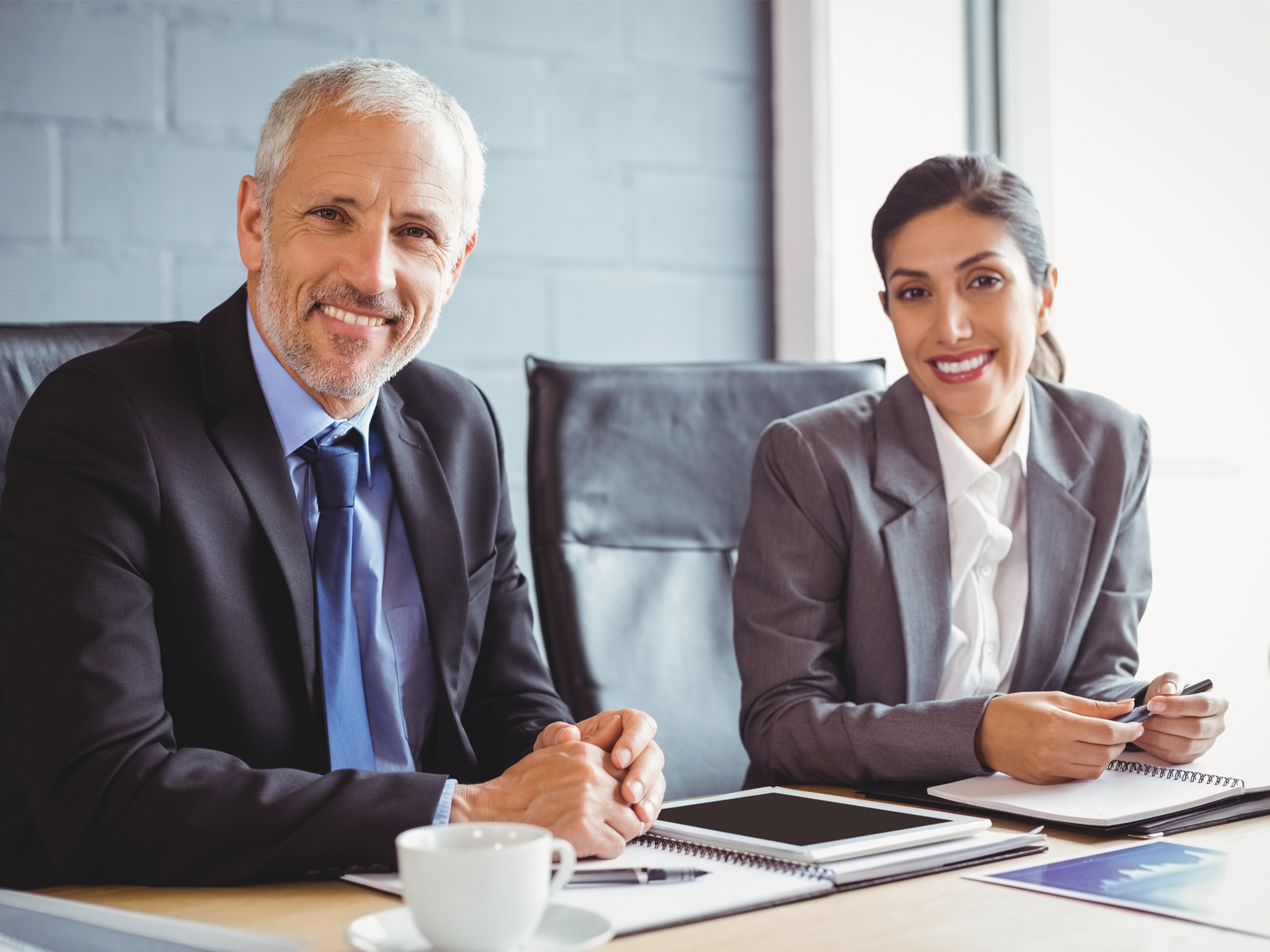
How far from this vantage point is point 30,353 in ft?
4.00

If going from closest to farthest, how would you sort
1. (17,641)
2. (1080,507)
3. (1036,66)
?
(17,641), (1080,507), (1036,66)

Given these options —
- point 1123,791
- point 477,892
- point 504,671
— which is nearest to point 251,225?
point 504,671

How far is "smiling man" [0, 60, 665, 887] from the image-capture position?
92 cm

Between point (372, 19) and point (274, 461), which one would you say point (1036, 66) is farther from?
point (274, 461)

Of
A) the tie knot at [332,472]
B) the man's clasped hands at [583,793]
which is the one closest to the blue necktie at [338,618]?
the tie knot at [332,472]

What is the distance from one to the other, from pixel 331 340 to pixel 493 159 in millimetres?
1013

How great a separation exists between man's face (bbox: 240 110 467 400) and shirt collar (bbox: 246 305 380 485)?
0.04ft

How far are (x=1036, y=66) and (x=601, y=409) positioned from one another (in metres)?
1.26

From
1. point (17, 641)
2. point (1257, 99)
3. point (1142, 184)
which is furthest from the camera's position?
point (1142, 184)

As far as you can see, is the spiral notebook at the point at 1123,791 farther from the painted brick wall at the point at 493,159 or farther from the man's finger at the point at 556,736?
the painted brick wall at the point at 493,159

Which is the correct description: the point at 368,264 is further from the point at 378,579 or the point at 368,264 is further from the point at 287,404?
the point at 378,579

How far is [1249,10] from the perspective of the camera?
1.94 m

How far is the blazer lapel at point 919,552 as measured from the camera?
142 centimetres

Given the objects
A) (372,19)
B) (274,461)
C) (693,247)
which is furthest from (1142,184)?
(274,461)
